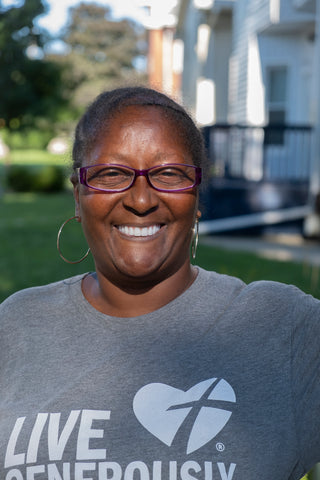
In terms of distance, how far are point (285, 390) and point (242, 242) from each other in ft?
27.3

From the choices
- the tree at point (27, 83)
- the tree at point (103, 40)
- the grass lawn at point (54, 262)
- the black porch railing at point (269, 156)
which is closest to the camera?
the grass lawn at point (54, 262)

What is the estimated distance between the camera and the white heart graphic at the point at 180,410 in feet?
5.66

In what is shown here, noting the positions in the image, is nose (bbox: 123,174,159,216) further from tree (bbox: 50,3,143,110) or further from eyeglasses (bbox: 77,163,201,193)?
tree (bbox: 50,3,143,110)

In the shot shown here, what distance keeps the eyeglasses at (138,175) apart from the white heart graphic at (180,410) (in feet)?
1.80

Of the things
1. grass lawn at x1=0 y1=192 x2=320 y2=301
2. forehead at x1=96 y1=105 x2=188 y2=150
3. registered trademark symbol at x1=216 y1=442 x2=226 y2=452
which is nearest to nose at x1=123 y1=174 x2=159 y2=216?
forehead at x1=96 y1=105 x2=188 y2=150

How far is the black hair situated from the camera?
197 centimetres

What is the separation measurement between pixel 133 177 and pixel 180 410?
25.4 inches

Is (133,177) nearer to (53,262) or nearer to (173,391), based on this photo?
(173,391)

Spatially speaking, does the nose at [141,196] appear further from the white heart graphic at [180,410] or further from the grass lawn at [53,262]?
the grass lawn at [53,262]

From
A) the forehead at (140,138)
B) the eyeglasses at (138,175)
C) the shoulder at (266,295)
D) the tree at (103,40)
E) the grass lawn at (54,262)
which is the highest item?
the tree at (103,40)

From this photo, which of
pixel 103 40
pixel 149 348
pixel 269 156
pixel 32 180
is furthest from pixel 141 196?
pixel 103 40

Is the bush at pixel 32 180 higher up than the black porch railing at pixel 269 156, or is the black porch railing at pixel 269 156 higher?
the black porch railing at pixel 269 156

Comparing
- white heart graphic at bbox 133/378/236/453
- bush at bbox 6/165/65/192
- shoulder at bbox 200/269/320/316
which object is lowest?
bush at bbox 6/165/65/192

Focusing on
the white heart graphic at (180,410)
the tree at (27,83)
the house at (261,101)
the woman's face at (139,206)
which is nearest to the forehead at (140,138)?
the woman's face at (139,206)
